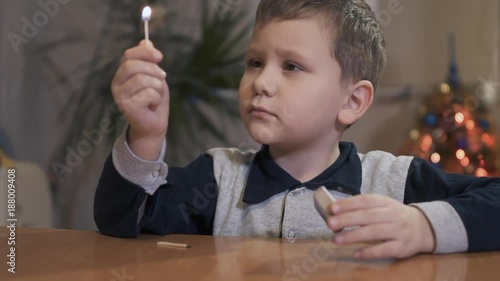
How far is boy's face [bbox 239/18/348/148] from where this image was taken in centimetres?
120

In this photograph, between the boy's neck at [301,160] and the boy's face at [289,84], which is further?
the boy's neck at [301,160]

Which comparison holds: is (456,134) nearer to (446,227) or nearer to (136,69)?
(446,227)

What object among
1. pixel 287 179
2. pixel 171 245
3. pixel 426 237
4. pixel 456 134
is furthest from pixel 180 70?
pixel 426 237

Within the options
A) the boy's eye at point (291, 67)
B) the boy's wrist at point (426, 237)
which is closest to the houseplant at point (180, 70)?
the boy's eye at point (291, 67)

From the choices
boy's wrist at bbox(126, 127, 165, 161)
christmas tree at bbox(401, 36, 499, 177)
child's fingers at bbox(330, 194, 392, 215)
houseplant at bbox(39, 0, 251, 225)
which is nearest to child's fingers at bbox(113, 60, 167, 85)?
boy's wrist at bbox(126, 127, 165, 161)

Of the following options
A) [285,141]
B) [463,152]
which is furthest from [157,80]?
[463,152]

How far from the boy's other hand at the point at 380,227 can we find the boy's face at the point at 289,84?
37 centimetres

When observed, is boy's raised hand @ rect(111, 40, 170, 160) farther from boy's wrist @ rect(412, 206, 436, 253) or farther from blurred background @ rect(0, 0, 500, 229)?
blurred background @ rect(0, 0, 500, 229)

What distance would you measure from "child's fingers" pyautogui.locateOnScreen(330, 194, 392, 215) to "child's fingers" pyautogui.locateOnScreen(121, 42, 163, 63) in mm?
337

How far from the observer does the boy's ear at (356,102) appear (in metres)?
1.35

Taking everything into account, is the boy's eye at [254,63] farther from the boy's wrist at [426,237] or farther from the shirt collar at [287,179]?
the boy's wrist at [426,237]

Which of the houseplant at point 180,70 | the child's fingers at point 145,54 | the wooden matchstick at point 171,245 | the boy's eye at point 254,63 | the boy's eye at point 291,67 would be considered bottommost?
the wooden matchstick at point 171,245

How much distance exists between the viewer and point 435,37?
3852 mm

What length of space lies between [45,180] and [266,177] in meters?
2.30
